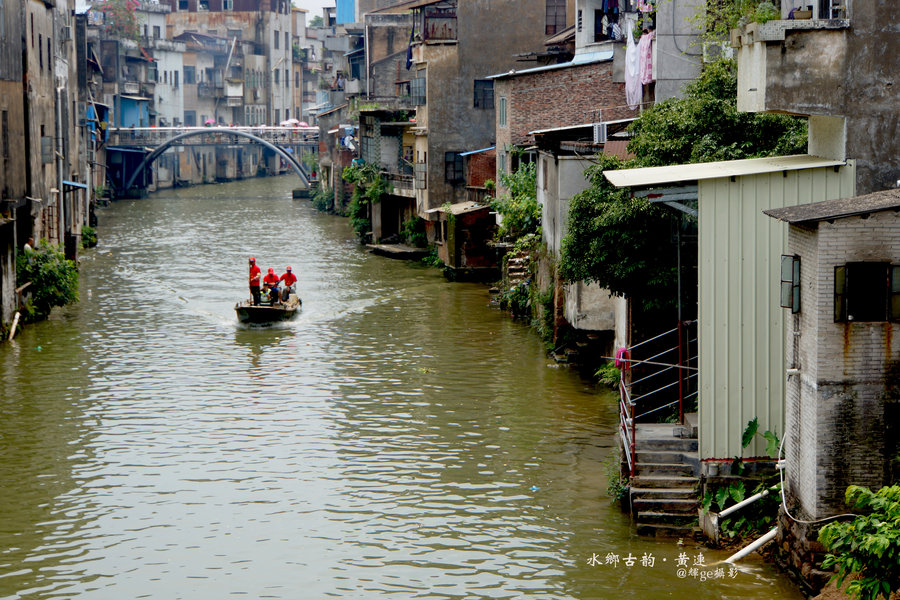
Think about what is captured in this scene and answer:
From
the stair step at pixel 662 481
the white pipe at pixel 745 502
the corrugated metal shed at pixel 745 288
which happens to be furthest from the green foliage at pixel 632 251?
the white pipe at pixel 745 502

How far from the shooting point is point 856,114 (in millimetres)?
14094

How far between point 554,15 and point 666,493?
31.2 m

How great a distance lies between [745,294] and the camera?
13.9 metres

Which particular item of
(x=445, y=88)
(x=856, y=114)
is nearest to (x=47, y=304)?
(x=445, y=88)

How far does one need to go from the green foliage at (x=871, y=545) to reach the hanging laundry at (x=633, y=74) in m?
15.0

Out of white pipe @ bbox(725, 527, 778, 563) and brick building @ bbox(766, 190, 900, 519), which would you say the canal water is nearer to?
white pipe @ bbox(725, 527, 778, 563)

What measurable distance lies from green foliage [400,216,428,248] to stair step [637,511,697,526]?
31618 millimetres

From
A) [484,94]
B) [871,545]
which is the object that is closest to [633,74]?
[871,545]

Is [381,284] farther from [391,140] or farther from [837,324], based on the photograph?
[837,324]

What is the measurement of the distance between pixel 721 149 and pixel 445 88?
89.1 ft

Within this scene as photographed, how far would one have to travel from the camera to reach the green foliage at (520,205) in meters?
29.9

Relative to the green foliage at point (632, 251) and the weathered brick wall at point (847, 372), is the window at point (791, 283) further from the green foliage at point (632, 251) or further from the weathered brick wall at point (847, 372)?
the green foliage at point (632, 251)

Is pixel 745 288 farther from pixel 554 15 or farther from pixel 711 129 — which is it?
pixel 554 15

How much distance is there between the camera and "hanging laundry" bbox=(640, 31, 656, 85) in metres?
24.3
